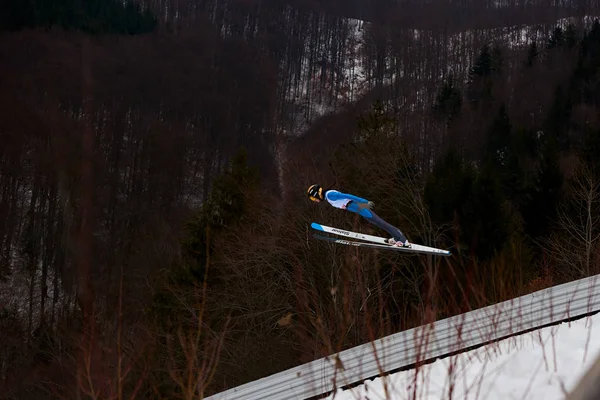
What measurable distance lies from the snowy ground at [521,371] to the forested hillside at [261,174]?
340 mm

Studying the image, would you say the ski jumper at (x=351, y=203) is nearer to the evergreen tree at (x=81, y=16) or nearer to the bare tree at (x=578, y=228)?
the bare tree at (x=578, y=228)

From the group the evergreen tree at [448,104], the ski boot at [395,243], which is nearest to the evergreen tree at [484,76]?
the evergreen tree at [448,104]

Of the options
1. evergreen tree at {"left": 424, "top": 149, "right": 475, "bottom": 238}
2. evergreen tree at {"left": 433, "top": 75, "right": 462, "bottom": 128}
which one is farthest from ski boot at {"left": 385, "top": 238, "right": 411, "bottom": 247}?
evergreen tree at {"left": 433, "top": 75, "right": 462, "bottom": 128}

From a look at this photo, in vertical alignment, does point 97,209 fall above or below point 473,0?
below

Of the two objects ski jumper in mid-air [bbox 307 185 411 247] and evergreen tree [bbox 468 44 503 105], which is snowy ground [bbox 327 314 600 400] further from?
evergreen tree [bbox 468 44 503 105]

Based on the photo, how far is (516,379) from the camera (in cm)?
244

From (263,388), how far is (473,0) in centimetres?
10685

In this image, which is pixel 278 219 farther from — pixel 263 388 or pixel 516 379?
pixel 516 379

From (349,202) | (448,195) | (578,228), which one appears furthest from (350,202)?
(578,228)

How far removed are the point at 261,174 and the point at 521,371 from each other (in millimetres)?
44255

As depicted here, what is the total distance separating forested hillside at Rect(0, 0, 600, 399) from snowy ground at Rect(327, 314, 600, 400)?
0.34 metres

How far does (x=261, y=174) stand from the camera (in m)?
46.4

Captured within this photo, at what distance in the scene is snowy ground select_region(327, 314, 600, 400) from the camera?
221 centimetres

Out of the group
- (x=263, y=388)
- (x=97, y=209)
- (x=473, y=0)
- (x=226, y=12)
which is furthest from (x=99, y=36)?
(x=263, y=388)
